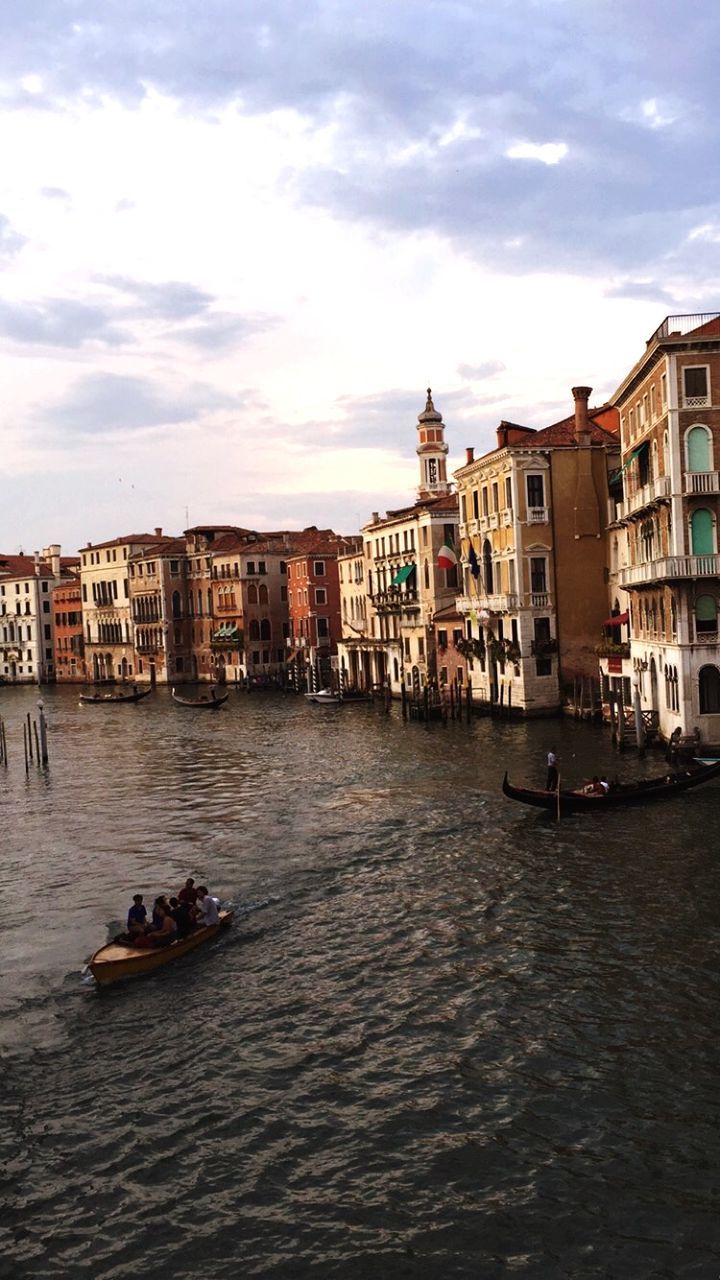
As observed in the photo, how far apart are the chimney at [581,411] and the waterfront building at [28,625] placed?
2988 inches

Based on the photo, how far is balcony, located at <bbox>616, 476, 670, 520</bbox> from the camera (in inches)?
1321

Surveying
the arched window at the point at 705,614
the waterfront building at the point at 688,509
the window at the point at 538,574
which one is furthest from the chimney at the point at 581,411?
the arched window at the point at 705,614

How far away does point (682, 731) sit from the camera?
33.4m

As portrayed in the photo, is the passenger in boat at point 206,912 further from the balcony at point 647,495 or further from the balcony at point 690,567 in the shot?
the balcony at point 647,495

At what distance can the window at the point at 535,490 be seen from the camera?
4866 centimetres

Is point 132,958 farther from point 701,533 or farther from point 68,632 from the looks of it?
point 68,632

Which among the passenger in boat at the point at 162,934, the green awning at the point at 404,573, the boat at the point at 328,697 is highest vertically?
the green awning at the point at 404,573

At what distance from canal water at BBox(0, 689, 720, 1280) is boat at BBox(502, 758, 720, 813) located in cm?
47

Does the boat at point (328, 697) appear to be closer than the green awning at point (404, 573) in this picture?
No

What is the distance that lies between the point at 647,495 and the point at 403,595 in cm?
3046

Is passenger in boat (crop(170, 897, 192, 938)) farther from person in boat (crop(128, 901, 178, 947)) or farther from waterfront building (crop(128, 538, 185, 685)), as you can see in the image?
waterfront building (crop(128, 538, 185, 685))

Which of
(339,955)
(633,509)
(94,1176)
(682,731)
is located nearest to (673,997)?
(339,955)

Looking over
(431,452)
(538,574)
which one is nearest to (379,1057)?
(538,574)

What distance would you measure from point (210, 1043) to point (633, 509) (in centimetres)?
2804
